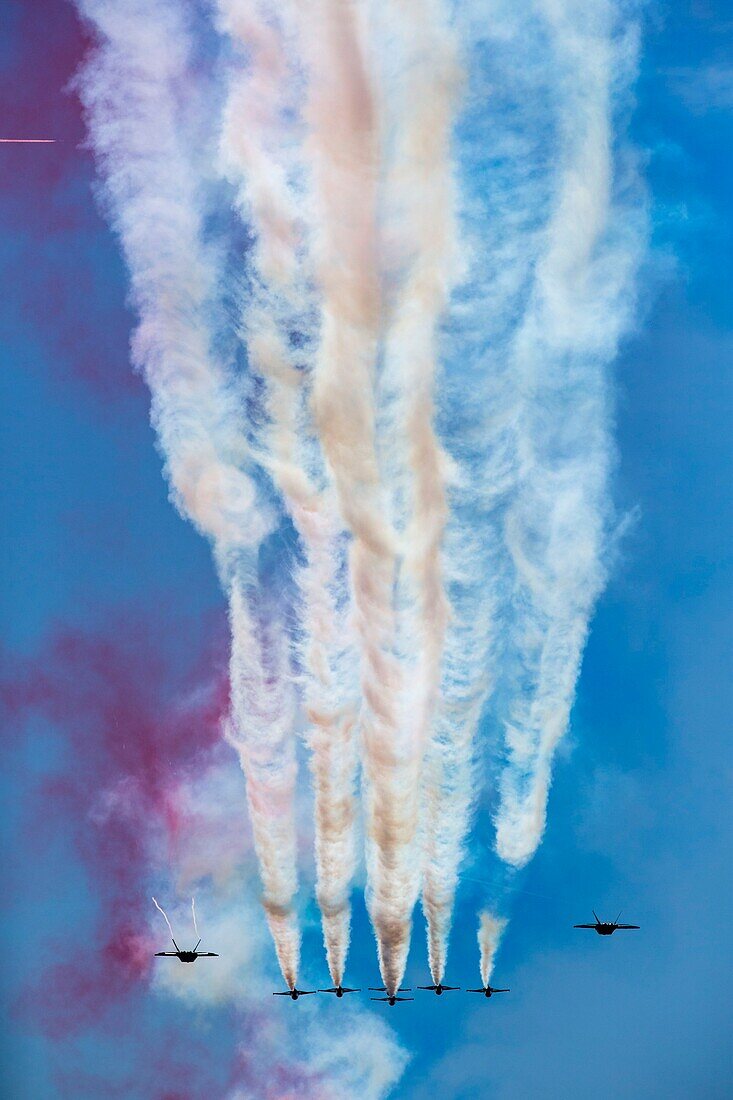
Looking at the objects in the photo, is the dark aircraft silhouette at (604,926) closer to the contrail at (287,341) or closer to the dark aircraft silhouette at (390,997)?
the dark aircraft silhouette at (390,997)

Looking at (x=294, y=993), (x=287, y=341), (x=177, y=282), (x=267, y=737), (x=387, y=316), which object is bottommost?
(x=294, y=993)

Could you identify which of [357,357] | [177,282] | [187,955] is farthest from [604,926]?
[177,282]

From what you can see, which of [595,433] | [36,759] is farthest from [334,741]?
[595,433]

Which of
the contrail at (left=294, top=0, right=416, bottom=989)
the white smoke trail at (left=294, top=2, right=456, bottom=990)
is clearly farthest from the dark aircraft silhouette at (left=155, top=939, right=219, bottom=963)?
the white smoke trail at (left=294, top=2, right=456, bottom=990)

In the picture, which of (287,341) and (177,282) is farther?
(177,282)

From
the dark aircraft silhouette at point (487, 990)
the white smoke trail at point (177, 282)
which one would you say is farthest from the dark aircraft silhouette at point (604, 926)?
the white smoke trail at point (177, 282)

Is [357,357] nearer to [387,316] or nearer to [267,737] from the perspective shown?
[387,316]

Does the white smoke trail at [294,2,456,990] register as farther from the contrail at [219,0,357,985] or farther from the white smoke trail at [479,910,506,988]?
the white smoke trail at [479,910,506,988]
